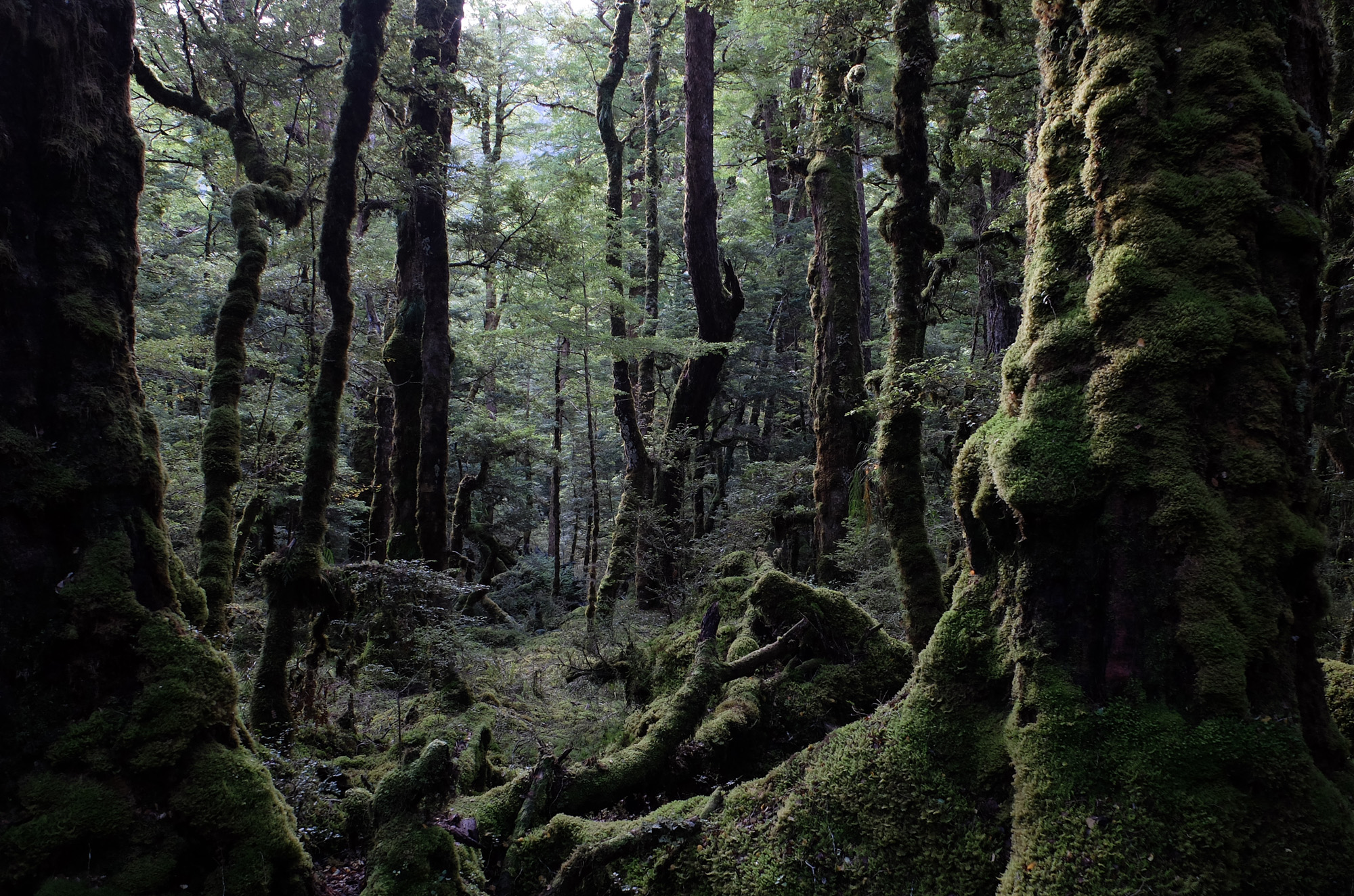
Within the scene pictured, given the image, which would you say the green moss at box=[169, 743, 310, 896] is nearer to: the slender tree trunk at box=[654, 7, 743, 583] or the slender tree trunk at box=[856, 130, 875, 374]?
the slender tree trunk at box=[654, 7, 743, 583]

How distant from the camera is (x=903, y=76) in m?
5.90

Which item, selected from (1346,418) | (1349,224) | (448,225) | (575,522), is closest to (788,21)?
(1349,224)

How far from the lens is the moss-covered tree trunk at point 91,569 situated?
129 inches

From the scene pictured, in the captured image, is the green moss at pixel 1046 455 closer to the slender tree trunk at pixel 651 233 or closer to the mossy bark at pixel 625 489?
the mossy bark at pixel 625 489

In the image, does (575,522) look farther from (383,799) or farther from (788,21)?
(383,799)

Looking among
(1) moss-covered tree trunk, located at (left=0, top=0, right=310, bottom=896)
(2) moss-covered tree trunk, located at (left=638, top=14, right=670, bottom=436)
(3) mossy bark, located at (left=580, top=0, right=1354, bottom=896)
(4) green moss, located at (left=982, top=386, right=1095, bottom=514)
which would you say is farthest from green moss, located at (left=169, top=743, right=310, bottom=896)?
(2) moss-covered tree trunk, located at (left=638, top=14, right=670, bottom=436)

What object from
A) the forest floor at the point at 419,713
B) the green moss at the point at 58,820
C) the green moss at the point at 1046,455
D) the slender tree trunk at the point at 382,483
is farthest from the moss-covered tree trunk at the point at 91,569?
the slender tree trunk at the point at 382,483

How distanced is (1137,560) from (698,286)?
37.9 ft

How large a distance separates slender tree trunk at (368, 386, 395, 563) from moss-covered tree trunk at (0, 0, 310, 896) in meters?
7.59

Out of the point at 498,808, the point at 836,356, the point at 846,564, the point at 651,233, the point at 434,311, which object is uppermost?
the point at 651,233

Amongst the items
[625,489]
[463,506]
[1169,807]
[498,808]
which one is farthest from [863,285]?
[463,506]

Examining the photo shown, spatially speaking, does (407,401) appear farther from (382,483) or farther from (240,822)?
(240,822)

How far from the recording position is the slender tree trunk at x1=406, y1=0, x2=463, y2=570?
11.1m

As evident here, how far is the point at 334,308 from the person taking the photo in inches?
285
